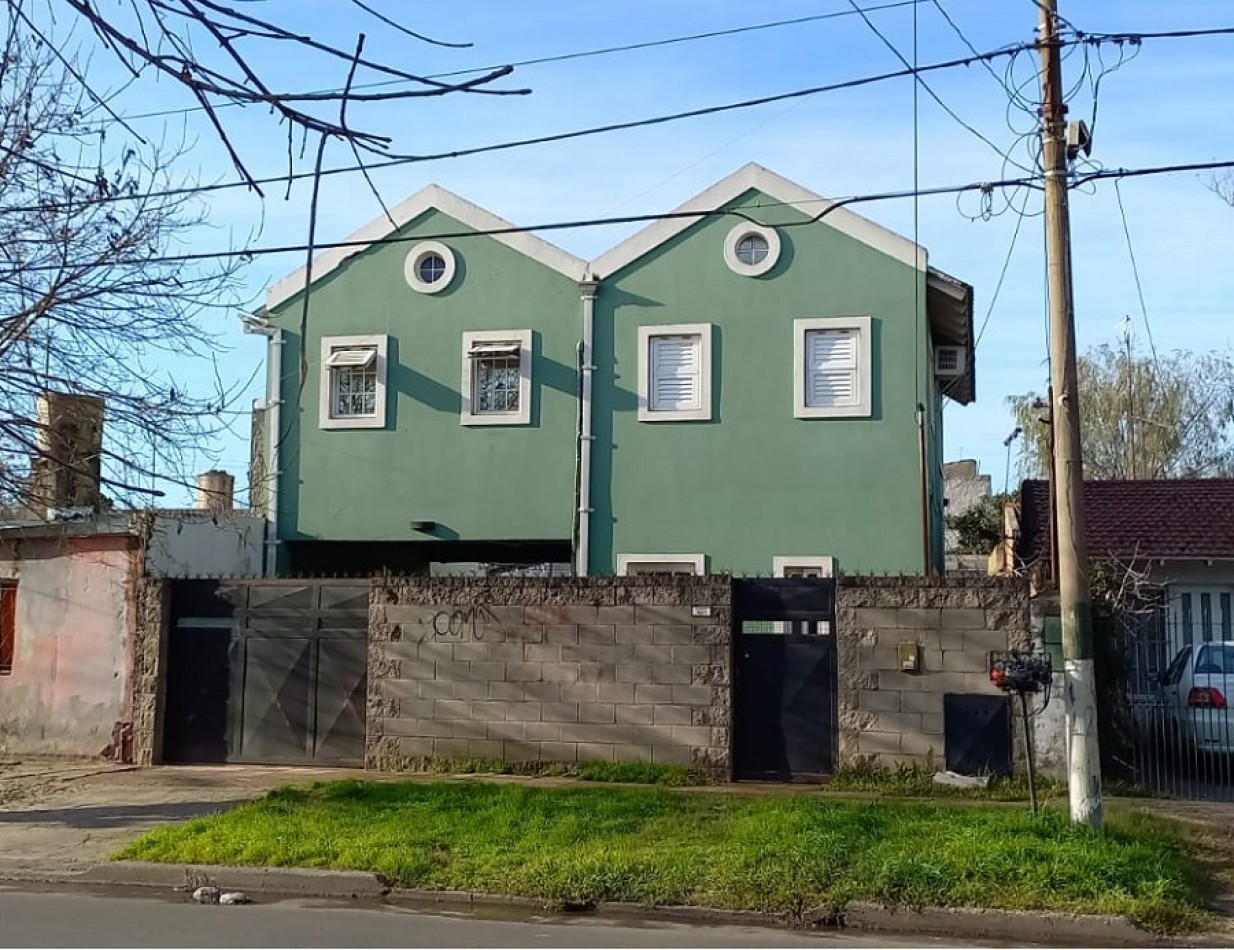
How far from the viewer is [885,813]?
11000 millimetres

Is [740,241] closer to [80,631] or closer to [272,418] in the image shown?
[272,418]

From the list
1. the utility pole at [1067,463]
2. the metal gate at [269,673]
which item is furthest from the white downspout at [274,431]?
the utility pole at [1067,463]

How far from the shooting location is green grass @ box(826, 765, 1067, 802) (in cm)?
1311

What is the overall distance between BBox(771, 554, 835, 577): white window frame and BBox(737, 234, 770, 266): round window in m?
4.43

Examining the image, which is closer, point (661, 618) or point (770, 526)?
point (661, 618)

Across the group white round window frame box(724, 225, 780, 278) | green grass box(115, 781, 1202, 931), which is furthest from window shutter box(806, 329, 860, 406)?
green grass box(115, 781, 1202, 931)

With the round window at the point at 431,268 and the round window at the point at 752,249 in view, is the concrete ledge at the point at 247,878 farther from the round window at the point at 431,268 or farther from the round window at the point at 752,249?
the round window at the point at 752,249

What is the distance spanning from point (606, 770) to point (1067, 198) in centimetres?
754

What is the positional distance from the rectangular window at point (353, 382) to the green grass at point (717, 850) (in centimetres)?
991

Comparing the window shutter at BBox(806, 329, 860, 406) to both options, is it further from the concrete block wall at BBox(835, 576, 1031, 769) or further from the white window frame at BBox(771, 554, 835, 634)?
the concrete block wall at BBox(835, 576, 1031, 769)

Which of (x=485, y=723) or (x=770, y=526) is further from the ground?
Answer: (x=770, y=526)

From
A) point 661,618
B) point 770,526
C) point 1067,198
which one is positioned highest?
point 1067,198

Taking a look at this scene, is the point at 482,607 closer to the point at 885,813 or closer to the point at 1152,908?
the point at 885,813

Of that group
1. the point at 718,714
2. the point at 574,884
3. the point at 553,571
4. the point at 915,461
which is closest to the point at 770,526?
the point at 915,461
